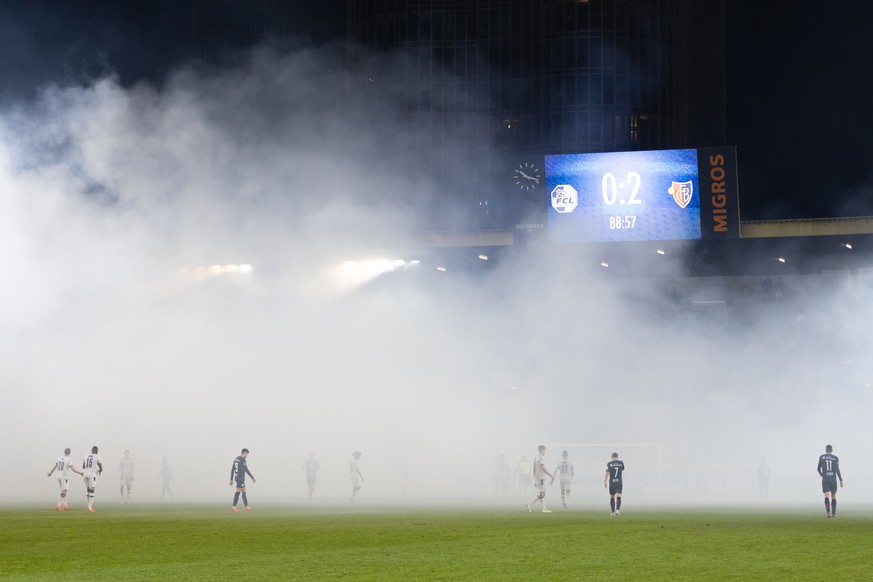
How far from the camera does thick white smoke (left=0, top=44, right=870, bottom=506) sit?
113 ft

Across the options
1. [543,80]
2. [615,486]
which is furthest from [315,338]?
[543,80]

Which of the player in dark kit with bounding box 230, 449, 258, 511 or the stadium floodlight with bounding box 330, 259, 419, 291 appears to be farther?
the stadium floodlight with bounding box 330, 259, 419, 291

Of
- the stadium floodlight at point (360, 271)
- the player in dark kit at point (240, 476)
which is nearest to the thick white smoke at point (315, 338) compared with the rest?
the stadium floodlight at point (360, 271)

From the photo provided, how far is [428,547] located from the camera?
1770 centimetres

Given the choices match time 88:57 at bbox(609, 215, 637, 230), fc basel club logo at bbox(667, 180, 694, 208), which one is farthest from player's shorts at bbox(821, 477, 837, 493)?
match time 88:57 at bbox(609, 215, 637, 230)

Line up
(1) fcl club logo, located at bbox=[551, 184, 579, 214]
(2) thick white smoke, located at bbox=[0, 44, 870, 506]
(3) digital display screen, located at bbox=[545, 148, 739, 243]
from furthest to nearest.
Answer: (1) fcl club logo, located at bbox=[551, 184, 579, 214] < (3) digital display screen, located at bbox=[545, 148, 739, 243] < (2) thick white smoke, located at bbox=[0, 44, 870, 506]

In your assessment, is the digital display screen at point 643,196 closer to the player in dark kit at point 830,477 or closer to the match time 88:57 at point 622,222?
the match time 88:57 at point 622,222

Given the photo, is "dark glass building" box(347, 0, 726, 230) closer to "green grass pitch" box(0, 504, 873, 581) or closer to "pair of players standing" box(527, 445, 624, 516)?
"pair of players standing" box(527, 445, 624, 516)

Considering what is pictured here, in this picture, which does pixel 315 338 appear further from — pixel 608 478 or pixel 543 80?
pixel 543 80

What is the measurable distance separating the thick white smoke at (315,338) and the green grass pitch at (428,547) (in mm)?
10310

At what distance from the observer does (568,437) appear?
5719 centimetres

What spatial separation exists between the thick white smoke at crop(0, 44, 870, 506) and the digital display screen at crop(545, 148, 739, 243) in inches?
134

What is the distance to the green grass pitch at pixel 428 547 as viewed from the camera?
14.3 m

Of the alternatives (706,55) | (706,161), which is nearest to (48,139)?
(706,161)
